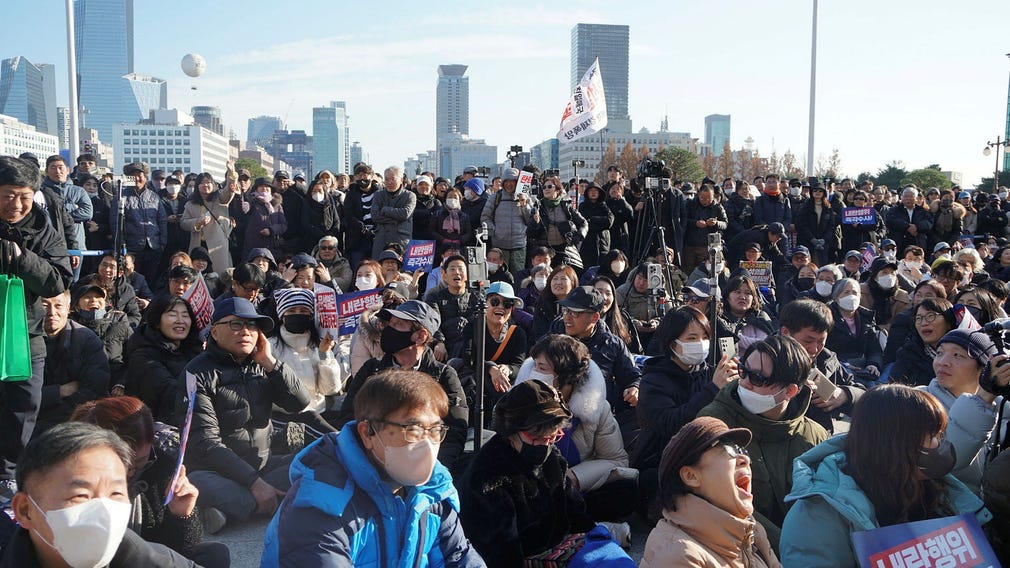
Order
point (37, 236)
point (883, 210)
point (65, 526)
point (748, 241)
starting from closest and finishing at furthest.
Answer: point (65, 526)
point (37, 236)
point (748, 241)
point (883, 210)

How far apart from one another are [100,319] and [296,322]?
69.7 inches

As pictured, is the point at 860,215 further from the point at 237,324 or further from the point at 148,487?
the point at 148,487

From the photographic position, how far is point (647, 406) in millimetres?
4680

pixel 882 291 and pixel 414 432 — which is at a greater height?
pixel 414 432

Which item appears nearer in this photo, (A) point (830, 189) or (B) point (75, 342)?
(B) point (75, 342)

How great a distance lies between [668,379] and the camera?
4.79 meters

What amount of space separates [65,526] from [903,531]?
2.67 metres

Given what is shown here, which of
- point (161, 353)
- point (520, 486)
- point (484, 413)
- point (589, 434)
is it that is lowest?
point (484, 413)

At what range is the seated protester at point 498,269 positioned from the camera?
9.53 metres

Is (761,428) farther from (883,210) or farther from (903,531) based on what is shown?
(883,210)

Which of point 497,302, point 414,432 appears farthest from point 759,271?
point 414,432

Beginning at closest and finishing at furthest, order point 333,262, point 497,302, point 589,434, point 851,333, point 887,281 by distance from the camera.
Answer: point 589,434
point 497,302
point 851,333
point 333,262
point 887,281

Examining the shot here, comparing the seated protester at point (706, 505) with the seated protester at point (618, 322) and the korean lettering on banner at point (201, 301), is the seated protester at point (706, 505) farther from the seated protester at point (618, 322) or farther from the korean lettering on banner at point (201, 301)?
the korean lettering on banner at point (201, 301)

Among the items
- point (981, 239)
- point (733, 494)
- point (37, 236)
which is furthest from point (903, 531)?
point (981, 239)
